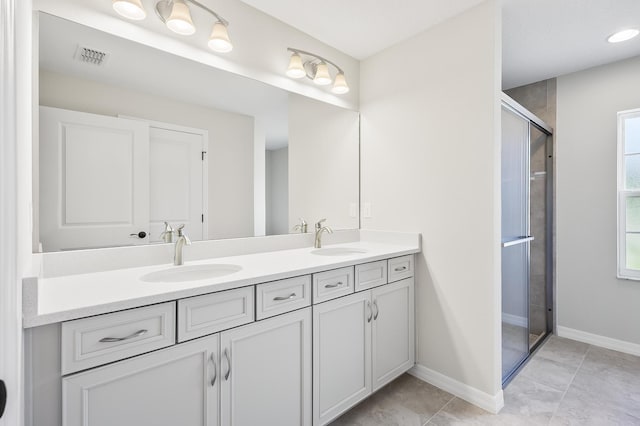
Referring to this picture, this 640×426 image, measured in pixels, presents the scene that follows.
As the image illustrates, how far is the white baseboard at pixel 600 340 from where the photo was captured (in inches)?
98.8

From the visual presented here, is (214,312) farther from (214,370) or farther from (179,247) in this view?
(179,247)

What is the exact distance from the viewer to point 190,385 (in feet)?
3.70

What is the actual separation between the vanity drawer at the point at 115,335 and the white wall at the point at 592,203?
3255mm

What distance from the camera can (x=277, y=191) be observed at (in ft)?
6.91

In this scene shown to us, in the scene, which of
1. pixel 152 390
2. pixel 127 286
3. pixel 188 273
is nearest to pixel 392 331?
pixel 188 273

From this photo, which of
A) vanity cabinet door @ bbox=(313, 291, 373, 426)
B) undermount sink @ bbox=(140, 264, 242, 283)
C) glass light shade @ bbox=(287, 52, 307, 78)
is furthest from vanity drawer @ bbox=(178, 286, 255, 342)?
glass light shade @ bbox=(287, 52, 307, 78)

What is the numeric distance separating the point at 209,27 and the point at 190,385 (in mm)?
1722

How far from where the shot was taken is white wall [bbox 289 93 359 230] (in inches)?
87.3

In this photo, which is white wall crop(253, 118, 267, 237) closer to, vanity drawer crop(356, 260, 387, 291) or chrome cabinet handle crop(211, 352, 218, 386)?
vanity drawer crop(356, 260, 387, 291)

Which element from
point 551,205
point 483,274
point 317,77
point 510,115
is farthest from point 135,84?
point 551,205

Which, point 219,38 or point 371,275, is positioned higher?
point 219,38

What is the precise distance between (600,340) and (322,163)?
2763mm

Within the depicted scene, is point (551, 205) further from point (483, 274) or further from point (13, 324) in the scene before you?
point (13, 324)

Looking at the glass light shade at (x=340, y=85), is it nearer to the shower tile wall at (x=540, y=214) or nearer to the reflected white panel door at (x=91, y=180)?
the reflected white panel door at (x=91, y=180)
